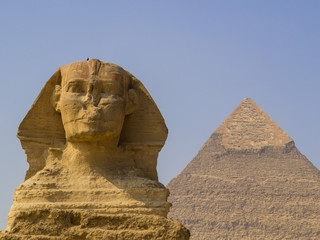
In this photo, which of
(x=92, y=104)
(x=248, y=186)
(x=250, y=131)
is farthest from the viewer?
(x=250, y=131)

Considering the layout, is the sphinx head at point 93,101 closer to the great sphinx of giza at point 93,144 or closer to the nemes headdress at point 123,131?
the great sphinx of giza at point 93,144

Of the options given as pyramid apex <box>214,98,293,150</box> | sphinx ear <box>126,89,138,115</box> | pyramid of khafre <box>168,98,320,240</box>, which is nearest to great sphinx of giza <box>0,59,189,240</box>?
sphinx ear <box>126,89,138,115</box>

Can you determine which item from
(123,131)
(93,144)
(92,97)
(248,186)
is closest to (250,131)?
(248,186)

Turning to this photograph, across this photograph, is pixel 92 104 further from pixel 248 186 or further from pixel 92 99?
pixel 248 186

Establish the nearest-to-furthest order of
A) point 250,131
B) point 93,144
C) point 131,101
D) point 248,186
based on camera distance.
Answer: point 93,144 → point 131,101 → point 248,186 → point 250,131

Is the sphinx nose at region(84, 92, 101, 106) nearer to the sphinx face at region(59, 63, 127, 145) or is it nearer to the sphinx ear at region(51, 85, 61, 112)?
the sphinx face at region(59, 63, 127, 145)

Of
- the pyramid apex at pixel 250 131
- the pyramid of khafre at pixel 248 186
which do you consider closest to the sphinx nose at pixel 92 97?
the pyramid of khafre at pixel 248 186

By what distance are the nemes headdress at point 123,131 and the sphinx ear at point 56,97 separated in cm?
6

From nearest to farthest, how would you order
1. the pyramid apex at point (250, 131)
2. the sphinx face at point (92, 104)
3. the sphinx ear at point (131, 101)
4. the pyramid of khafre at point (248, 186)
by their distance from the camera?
the sphinx face at point (92, 104), the sphinx ear at point (131, 101), the pyramid of khafre at point (248, 186), the pyramid apex at point (250, 131)

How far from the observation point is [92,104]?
7.77 metres

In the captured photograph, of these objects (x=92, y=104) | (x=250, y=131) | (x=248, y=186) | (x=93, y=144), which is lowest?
(x=248, y=186)

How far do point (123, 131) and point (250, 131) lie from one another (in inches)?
5260

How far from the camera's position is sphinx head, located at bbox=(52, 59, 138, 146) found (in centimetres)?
777

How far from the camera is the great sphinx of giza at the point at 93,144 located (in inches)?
306
